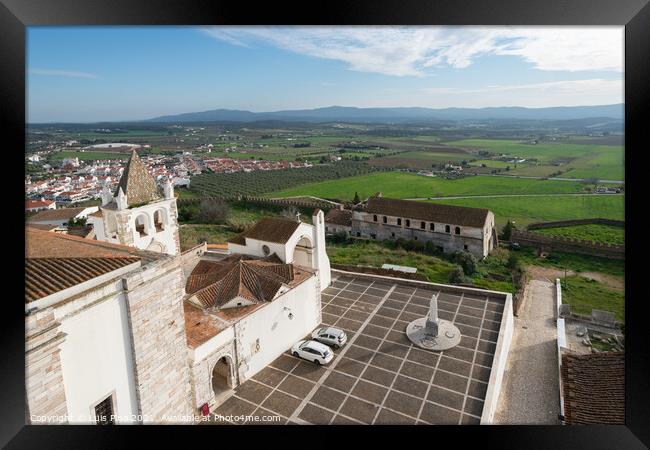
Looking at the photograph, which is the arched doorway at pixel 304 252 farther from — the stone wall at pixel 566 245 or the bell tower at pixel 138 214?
the stone wall at pixel 566 245

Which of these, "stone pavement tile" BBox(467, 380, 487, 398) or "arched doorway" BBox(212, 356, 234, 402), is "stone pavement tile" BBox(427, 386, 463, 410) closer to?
"stone pavement tile" BBox(467, 380, 487, 398)

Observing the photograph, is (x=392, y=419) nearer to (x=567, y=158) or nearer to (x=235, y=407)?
(x=235, y=407)

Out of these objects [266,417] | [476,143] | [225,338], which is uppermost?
[476,143]

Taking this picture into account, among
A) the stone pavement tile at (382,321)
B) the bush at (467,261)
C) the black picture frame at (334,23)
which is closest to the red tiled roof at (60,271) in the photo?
the black picture frame at (334,23)

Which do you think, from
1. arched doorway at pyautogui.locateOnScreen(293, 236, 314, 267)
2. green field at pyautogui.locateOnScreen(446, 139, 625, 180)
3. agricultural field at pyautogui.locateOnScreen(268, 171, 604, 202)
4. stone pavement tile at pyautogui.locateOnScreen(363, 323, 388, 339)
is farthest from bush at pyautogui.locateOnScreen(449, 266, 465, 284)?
green field at pyautogui.locateOnScreen(446, 139, 625, 180)

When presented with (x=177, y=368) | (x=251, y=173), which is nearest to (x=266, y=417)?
(x=177, y=368)

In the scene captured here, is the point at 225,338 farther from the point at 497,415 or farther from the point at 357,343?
the point at 497,415

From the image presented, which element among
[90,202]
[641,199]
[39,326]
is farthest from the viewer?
[90,202]
